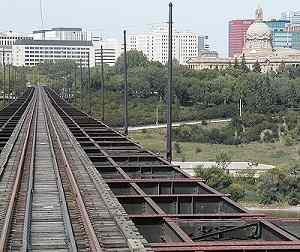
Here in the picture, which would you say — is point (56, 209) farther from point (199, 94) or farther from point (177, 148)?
point (199, 94)

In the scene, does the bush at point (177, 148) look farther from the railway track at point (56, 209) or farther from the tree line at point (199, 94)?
the railway track at point (56, 209)

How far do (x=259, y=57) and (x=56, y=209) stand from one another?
17105cm

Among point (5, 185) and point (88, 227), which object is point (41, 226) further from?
point (5, 185)

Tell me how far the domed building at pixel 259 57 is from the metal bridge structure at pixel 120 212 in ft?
498

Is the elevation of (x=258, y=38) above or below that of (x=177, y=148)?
above

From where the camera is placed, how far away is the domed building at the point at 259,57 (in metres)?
176

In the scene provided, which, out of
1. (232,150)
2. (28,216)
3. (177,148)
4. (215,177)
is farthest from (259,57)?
(28,216)

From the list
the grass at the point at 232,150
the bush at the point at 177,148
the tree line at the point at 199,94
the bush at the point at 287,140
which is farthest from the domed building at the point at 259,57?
the bush at the point at 177,148

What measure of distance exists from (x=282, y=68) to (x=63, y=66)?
187ft

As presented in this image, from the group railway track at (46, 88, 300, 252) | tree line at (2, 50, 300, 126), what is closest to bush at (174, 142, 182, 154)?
tree line at (2, 50, 300, 126)

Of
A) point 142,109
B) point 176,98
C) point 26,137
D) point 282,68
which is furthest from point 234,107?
point 26,137

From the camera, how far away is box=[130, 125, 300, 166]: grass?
6831cm

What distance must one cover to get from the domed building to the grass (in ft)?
299

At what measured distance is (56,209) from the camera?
1367 centimetres
